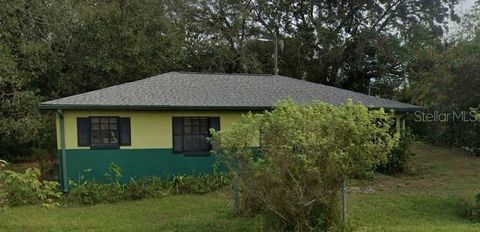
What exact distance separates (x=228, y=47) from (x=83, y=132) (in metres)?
13.3

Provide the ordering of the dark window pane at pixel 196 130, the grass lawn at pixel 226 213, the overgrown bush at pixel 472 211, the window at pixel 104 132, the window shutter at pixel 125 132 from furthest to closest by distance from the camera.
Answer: the dark window pane at pixel 196 130, the window shutter at pixel 125 132, the window at pixel 104 132, the overgrown bush at pixel 472 211, the grass lawn at pixel 226 213

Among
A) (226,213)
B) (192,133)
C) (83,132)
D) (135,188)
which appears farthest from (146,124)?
(226,213)

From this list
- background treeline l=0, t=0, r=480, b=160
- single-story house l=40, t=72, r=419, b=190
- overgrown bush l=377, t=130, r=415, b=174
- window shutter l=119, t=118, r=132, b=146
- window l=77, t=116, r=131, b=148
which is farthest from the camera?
background treeline l=0, t=0, r=480, b=160

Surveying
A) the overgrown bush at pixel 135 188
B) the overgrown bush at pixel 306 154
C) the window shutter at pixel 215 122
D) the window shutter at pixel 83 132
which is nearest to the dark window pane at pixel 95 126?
the window shutter at pixel 83 132

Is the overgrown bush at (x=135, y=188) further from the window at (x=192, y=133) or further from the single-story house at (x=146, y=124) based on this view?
the window at (x=192, y=133)

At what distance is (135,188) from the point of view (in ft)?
33.5

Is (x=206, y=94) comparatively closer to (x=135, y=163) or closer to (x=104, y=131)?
(x=135, y=163)

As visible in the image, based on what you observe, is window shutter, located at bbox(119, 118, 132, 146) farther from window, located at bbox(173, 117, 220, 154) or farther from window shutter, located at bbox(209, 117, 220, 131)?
window shutter, located at bbox(209, 117, 220, 131)

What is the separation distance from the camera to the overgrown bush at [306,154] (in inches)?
241

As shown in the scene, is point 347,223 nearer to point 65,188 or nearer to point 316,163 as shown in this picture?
point 316,163

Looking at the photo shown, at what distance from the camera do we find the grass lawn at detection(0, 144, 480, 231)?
7.39m

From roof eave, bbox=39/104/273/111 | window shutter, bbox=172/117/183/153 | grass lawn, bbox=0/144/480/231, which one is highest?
roof eave, bbox=39/104/273/111

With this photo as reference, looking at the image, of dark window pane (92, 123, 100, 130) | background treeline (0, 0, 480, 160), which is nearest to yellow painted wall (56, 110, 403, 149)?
dark window pane (92, 123, 100, 130)

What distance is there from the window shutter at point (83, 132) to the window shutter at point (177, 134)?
7.65 feet
